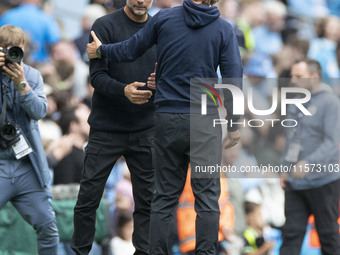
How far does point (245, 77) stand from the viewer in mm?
12031

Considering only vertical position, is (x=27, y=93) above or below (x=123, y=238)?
above

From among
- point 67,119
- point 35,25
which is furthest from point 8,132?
point 35,25

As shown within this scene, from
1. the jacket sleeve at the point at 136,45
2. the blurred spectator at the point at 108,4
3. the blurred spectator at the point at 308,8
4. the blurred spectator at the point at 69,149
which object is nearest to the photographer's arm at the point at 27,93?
the jacket sleeve at the point at 136,45

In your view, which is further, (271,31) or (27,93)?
(271,31)

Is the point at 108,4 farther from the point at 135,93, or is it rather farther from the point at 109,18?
the point at 135,93

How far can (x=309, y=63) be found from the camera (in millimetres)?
8117

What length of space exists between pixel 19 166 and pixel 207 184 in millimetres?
1657

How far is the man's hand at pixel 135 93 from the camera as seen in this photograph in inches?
269

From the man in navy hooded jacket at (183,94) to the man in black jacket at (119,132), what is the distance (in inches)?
19.4

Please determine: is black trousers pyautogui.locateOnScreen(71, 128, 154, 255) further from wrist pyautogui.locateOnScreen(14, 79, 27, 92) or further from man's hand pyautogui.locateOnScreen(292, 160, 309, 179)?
man's hand pyautogui.locateOnScreen(292, 160, 309, 179)

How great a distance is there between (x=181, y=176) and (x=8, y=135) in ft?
4.84

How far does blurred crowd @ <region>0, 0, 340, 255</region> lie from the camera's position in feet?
30.9

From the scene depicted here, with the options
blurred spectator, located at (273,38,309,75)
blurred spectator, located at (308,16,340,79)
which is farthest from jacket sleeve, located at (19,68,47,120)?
blurred spectator, located at (308,16,340,79)

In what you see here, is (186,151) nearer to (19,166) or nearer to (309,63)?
(19,166)
